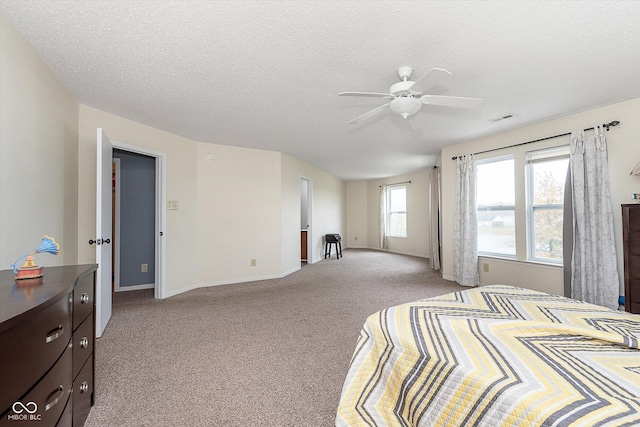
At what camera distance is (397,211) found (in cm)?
823

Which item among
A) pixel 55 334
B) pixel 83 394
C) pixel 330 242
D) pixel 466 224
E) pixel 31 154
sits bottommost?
pixel 83 394

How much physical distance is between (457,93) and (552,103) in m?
1.23

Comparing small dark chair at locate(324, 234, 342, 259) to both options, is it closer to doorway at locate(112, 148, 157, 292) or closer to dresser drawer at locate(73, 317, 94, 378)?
doorway at locate(112, 148, 157, 292)

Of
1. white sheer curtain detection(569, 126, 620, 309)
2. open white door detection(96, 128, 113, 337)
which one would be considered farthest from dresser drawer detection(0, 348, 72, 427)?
white sheer curtain detection(569, 126, 620, 309)

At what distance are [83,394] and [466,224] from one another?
4672 mm

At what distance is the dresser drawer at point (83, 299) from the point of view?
1303mm

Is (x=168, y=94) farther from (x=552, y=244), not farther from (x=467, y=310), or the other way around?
(x=552, y=244)

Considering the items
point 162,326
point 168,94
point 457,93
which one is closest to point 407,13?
point 457,93

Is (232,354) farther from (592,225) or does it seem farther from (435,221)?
A: (435,221)

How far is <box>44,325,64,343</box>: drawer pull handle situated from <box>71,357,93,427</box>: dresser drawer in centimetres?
47

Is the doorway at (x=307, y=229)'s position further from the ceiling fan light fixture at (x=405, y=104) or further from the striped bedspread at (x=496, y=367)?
the striped bedspread at (x=496, y=367)

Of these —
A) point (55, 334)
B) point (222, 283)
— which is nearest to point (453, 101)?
point (55, 334)

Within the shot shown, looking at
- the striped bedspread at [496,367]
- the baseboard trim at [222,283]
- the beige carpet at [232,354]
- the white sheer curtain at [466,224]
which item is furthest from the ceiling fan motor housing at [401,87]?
the baseboard trim at [222,283]

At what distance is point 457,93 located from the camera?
2641 mm
